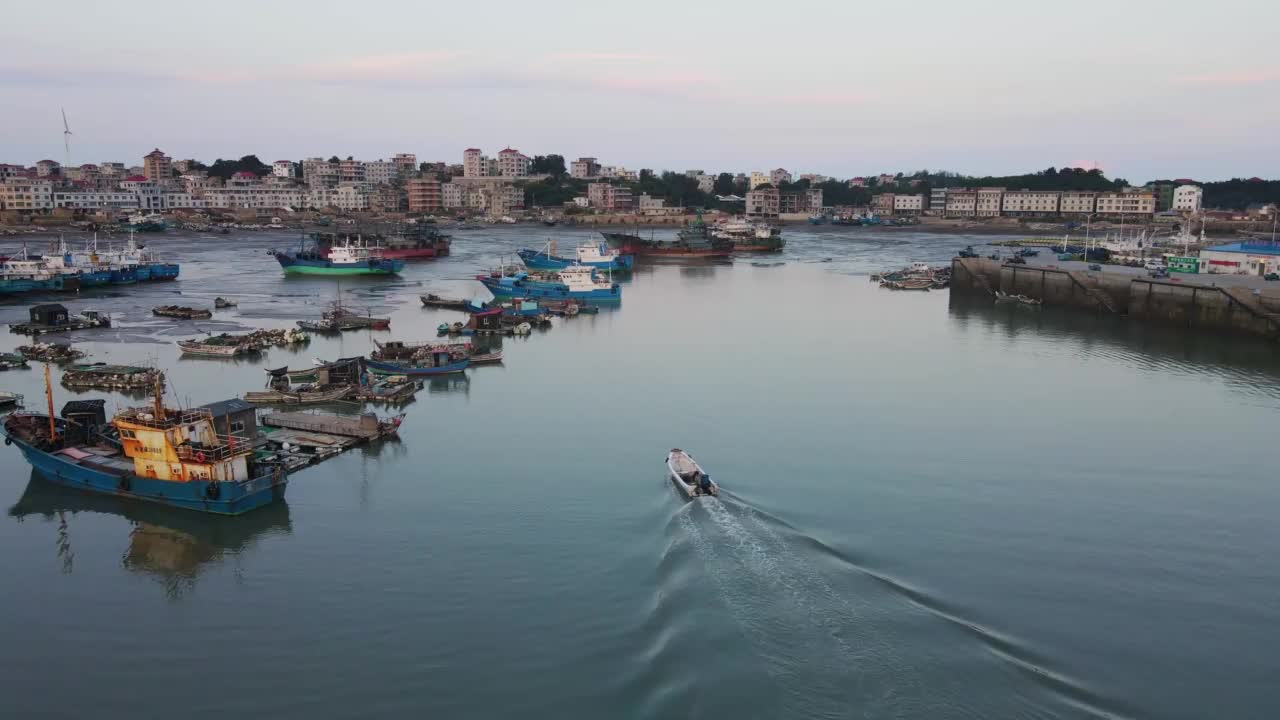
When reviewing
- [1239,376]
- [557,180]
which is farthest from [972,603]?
[557,180]

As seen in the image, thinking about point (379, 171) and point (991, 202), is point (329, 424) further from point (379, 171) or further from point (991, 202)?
point (379, 171)

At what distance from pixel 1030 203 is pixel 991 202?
5188mm

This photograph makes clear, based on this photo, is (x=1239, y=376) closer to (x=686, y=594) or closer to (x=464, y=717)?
(x=686, y=594)

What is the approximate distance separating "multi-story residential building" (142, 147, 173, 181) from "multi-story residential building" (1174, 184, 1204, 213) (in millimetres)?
153204

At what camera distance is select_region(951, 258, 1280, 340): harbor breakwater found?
103ft

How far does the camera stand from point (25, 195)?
326 feet

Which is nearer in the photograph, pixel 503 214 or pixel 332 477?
pixel 332 477

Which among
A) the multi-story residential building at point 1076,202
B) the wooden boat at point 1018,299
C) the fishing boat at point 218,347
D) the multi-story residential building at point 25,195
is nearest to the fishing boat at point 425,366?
the fishing boat at point 218,347

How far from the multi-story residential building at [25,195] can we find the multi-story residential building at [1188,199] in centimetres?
14554

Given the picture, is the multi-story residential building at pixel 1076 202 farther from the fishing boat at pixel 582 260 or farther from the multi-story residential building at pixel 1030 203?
the fishing boat at pixel 582 260

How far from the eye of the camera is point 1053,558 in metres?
12.6

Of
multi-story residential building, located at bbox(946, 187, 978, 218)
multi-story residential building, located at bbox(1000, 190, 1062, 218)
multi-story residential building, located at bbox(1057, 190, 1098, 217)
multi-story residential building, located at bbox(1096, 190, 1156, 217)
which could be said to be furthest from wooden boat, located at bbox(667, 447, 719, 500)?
multi-story residential building, located at bbox(946, 187, 978, 218)

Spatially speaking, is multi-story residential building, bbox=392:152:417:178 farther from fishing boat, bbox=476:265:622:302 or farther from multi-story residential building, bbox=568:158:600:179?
fishing boat, bbox=476:265:622:302

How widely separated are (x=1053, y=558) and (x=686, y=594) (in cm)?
569
